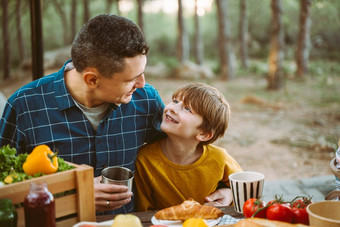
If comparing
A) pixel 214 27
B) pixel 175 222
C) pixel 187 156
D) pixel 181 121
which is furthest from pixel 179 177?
pixel 214 27

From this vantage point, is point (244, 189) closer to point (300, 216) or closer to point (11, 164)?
point (300, 216)

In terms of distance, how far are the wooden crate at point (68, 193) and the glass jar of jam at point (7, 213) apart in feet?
0.17

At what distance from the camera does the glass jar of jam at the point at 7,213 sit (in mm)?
1378

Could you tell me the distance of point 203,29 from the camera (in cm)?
3166

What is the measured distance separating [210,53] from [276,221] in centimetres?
2909

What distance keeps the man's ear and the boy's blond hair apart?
0.51 metres

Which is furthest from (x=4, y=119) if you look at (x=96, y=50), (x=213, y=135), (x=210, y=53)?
(x=210, y=53)

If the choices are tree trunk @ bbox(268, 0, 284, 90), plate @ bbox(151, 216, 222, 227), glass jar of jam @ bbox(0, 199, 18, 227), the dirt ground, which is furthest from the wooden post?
tree trunk @ bbox(268, 0, 284, 90)

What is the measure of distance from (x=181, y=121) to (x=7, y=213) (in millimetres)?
1225

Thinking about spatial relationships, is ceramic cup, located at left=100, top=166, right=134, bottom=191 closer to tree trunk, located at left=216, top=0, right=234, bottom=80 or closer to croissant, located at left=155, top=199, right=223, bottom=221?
croissant, located at left=155, top=199, right=223, bottom=221

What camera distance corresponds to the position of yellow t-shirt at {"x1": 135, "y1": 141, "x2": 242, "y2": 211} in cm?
252

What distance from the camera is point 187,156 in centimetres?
256

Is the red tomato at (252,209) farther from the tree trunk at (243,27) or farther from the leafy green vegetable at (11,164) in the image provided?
the tree trunk at (243,27)

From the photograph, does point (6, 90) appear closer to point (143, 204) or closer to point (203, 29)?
point (143, 204)
